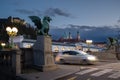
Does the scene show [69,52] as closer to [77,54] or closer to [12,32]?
[77,54]

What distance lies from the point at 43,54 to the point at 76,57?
8121 millimetres

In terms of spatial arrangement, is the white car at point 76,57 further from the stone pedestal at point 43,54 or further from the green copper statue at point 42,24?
the green copper statue at point 42,24

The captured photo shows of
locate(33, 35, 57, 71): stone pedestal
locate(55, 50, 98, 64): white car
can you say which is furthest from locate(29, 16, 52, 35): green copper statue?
locate(55, 50, 98, 64): white car

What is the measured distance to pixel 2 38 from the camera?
3452 inches

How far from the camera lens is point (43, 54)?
20891 mm

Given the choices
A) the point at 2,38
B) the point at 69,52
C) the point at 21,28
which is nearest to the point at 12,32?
the point at 69,52

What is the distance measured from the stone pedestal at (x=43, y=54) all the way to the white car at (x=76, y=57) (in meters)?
7.00

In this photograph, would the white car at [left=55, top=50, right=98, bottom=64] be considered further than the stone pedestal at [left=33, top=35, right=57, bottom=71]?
Yes

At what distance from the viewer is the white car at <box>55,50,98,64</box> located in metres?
28.0

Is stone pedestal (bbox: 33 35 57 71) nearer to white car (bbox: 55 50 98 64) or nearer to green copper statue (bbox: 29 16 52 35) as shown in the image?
green copper statue (bbox: 29 16 52 35)

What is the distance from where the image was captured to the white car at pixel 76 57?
28000 millimetres

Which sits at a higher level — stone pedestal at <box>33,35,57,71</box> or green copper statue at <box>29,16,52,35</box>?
green copper statue at <box>29,16,52,35</box>

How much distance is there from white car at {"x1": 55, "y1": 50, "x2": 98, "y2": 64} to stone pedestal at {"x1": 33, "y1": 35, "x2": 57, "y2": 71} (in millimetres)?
6998

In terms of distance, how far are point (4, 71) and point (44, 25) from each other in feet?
16.0
